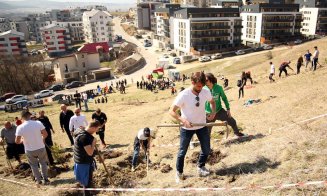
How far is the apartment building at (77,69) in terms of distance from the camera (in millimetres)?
68812

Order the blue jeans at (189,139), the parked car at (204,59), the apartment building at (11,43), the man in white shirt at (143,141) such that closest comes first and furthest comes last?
the blue jeans at (189,139)
the man in white shirt at (143,141)
the parked car at (204,59)
the apartment building at (11,43)

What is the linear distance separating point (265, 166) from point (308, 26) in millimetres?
98588

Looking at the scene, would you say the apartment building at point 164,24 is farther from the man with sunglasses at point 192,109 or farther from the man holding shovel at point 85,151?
the man holding shovel at point 85,151

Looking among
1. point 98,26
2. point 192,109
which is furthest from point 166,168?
point 98,26

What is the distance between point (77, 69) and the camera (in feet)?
232

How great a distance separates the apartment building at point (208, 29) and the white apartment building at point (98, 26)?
4610 cm

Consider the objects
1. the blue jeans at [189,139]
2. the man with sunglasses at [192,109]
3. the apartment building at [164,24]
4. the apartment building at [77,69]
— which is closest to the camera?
the man with sunglasses at [192,109]

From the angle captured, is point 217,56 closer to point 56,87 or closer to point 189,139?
point 56,87

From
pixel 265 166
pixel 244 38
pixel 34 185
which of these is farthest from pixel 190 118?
pixel 244 38

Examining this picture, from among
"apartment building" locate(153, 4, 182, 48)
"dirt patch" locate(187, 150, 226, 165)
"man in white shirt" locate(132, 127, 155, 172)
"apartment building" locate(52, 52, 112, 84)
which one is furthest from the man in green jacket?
"apartment building" locate(153, 4, 182, 48)

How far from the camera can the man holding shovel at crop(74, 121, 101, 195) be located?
6664 mm

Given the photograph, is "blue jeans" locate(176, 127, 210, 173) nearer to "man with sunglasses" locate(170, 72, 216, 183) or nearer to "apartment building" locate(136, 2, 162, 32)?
"man with sunglasses" locate(170, 72, 216, 183)

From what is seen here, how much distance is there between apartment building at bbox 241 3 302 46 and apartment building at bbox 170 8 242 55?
6.03 metres

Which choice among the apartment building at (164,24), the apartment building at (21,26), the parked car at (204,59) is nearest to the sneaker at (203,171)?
the parked car at (204,59)
